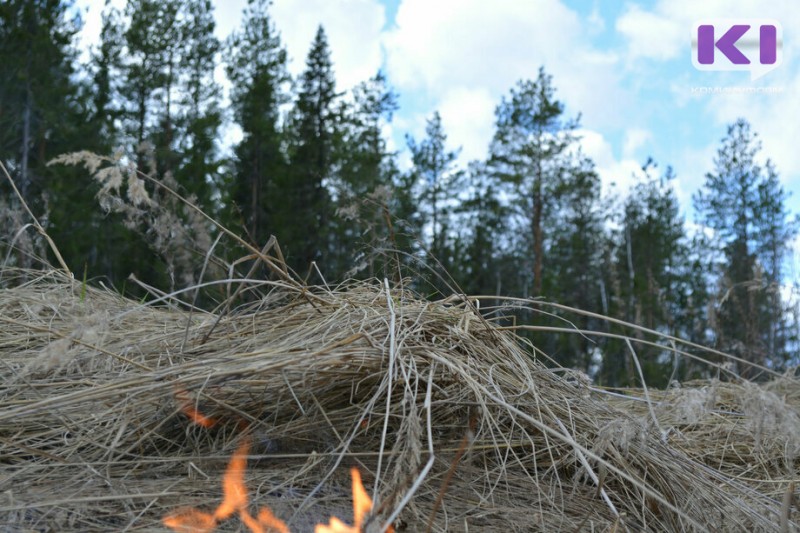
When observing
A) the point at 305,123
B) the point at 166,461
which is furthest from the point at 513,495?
the point at 305,123

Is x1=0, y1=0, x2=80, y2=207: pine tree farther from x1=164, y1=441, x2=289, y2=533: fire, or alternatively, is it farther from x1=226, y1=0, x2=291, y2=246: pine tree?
x1=164, y1=441, x2=289, y2=533: fire

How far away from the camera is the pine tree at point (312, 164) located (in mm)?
20047

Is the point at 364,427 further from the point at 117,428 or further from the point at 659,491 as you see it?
the point at 659,491

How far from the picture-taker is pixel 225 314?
1.87 metres

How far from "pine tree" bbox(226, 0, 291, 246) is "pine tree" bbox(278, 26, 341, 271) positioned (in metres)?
0.60

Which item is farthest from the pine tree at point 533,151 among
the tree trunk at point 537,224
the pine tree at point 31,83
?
the pine tree at point 31,83

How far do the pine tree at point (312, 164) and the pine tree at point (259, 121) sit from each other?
599mm

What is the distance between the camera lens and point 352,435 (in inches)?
49.4

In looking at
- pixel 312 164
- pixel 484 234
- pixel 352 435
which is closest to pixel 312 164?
pixel 312 164

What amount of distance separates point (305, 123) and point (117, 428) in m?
21.3

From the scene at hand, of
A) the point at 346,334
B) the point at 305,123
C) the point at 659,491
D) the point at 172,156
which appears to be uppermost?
the point at 305,123

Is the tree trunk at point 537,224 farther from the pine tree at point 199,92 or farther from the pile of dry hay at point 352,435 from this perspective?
the pile of dry hay at point 352,435

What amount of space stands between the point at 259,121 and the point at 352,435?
21.5 m

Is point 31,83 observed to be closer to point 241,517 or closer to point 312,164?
point 312,164
